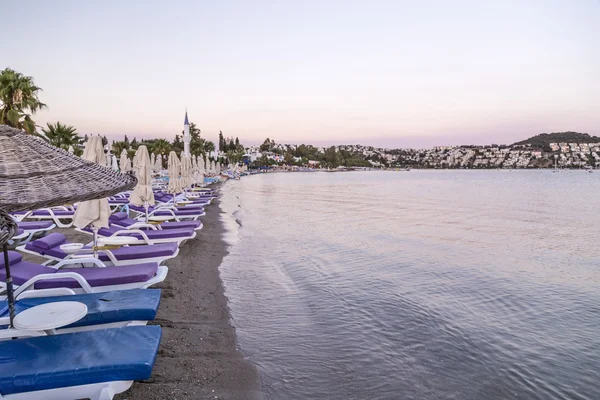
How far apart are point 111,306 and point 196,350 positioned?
1215 millimetres

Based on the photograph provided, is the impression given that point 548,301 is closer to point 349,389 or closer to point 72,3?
point 349,389

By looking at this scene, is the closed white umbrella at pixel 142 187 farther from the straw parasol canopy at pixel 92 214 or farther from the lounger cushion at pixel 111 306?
the lounger cushion at pixel 111 306

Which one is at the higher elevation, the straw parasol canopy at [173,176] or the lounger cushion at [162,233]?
the straw parasol canopy at [173,176]

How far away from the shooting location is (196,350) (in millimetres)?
4355

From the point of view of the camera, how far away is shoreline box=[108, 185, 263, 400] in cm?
355

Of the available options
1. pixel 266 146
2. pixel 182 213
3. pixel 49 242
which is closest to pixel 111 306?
pixel 49 242

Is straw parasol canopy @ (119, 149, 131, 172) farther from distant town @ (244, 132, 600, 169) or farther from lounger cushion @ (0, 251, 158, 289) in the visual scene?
distant town @ (244, 132, 600, 169)

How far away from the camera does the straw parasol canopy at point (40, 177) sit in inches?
108

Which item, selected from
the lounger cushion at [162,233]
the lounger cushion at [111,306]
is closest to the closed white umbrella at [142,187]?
the lounger cushion at [162,233]

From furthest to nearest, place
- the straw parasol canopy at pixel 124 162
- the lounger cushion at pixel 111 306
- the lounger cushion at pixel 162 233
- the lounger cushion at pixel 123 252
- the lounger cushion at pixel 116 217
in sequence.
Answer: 1. the straw parasol canopy at pixel 124 162
2. the lounger cushion at pixel 116 217
3. the lounger cushion at pixel 162 233
4. the lounger cushion at pixel 123 252
5. the lounger cushion at pixel 111 306

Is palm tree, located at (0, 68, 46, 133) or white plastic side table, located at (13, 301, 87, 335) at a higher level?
palm tree, located at (0, 68, 46, 133)

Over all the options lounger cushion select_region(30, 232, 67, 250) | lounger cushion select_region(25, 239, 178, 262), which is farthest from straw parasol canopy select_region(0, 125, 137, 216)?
lounger cushion select_region(30, 232, 67, 250)

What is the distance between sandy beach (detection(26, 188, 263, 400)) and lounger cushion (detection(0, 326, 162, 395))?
2.42 ft

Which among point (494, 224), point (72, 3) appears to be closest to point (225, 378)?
point (494, 224)
